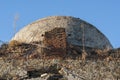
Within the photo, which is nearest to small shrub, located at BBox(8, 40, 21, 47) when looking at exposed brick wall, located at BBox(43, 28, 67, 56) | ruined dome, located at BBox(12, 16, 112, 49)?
ruined dome, located at BBox(12, 16, 112, 49)

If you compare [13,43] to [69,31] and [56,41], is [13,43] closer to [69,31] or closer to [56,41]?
[56,41]

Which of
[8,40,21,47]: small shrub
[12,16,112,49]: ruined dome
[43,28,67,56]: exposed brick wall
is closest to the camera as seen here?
[43,28,67,56]: exposed brick wall

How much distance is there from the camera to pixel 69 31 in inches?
738

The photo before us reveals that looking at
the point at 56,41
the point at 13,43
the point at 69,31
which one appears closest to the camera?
the point at 56,41

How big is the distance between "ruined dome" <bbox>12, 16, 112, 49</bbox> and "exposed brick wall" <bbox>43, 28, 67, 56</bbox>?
0.85m

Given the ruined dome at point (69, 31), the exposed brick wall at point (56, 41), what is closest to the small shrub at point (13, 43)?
the ruined dome at point (69, 31)

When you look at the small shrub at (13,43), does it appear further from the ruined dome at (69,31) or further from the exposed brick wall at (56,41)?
the exposed brick wall at (56,41)

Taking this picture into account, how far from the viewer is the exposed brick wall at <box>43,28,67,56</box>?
1623 centimetres

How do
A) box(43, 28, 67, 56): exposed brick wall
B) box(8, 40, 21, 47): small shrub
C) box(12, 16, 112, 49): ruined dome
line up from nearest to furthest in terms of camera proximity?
box(43, 28, 67, 56): exposed brick wall
box(8, 40, 21, 47): small shrub
box(12, 16, 112, 49): ruined dome

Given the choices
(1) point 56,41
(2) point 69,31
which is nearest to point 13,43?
(1) point 56,41

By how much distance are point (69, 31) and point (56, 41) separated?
1990 mm

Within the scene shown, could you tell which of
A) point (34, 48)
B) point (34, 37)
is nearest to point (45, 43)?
point (34, 48)

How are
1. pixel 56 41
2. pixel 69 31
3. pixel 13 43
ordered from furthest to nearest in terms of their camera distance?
pixel 69 31 < pixel 13 43 < pixel 56 41

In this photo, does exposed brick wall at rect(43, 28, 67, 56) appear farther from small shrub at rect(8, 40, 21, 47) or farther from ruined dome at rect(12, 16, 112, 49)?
small shrub at rect(8, 40, 21, 47)
